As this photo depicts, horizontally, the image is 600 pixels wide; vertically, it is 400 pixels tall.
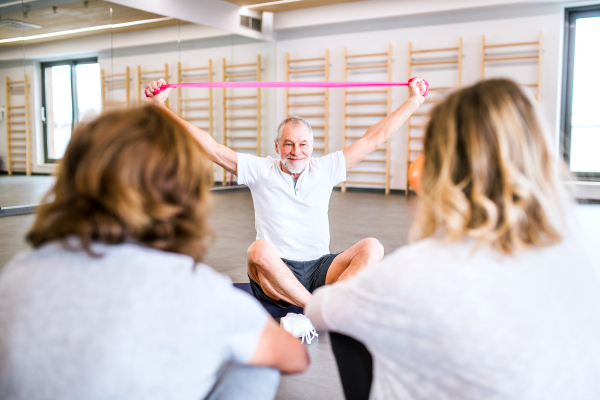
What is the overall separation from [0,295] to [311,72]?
28.0 feet

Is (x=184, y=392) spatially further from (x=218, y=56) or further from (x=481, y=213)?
(x=218, y=56)

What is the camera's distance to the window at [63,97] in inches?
235

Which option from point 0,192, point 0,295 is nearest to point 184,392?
point 0,295

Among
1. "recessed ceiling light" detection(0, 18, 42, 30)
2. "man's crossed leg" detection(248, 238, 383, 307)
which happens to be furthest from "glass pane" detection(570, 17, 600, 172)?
"recessed ceiling light" detection(0, 18, 42, 30)

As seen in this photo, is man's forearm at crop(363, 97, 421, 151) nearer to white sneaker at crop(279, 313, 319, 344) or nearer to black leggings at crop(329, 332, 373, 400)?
white sneaker at crop(279, 313, 319, 344)

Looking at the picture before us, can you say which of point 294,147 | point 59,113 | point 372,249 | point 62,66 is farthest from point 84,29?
point 372,249

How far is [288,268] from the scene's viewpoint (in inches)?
87.3

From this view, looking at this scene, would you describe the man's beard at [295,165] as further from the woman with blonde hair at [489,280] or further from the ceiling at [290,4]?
the ceiling at [290,4]

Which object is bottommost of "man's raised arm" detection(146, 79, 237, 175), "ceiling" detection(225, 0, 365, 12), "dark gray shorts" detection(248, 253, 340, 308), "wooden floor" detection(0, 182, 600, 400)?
"wooden floor" detection(0, 182, 600, 400)

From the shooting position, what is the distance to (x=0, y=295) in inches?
27.1

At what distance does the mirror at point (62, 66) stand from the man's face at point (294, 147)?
2.94 m

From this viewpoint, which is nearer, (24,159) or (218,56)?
(24,159)

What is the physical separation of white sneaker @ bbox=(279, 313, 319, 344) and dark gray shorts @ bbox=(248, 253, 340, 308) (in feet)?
0.65

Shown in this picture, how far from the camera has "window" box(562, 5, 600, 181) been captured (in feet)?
23.0
